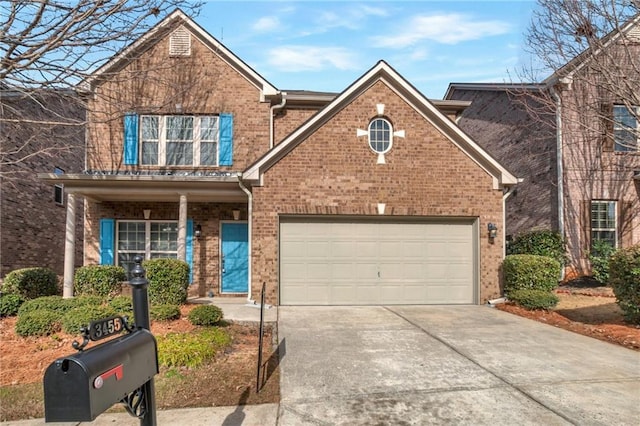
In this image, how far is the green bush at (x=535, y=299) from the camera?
379 inches

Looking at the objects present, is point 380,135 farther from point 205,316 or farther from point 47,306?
point 47,306

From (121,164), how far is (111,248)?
2.61m

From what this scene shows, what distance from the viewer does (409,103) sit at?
11109 millimetres

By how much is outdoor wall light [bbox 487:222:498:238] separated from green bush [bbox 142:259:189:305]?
8091 mm

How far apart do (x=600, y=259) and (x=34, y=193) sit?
19.8 meters

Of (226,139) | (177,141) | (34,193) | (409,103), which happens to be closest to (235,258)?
(226,139)

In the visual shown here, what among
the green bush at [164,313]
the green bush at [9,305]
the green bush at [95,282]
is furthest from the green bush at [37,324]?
the green bush at [95,282]

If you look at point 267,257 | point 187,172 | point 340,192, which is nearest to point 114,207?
point 187,172

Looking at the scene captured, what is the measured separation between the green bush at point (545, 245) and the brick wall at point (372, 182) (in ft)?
11.2

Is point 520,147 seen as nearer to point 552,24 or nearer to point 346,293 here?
point 552,24

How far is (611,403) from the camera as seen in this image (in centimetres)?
439

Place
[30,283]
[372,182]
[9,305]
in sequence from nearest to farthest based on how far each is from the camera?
[9,305] → [30,283] → [372,182]

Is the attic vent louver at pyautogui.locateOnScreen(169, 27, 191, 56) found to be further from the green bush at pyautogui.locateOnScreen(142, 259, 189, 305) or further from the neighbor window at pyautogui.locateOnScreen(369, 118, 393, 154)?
the green bush at pyautogui.locateOnScreen(142, 259, 189, 305)

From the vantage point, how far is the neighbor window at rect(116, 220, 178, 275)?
41.7ft
